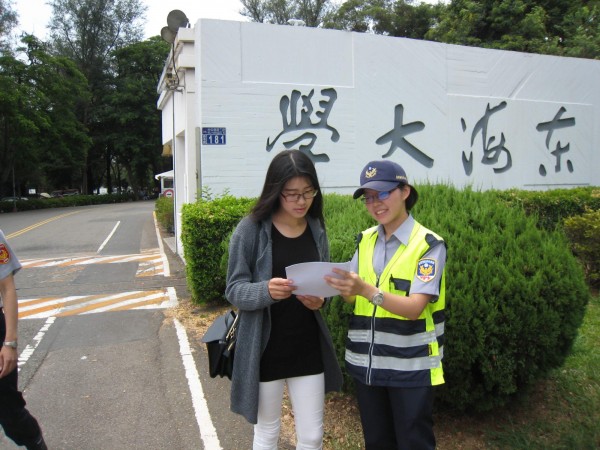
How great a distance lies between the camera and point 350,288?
2.16 m

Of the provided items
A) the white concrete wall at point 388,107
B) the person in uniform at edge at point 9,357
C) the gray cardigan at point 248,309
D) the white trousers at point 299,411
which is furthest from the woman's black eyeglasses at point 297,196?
the white concrete wall at point 388,107

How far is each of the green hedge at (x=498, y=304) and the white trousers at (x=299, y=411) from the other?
0.97 m

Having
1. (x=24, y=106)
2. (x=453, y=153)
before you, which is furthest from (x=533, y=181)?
(x=24, y=106)

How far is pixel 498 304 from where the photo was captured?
312 cm

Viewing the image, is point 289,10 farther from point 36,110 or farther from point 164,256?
point 164,256

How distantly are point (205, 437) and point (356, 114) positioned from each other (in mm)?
7475

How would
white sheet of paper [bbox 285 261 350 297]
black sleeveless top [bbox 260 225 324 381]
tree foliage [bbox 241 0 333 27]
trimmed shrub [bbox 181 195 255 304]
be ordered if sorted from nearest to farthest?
white sheet of paper [bbox 285 261 350 297], black sleeveless top [bbox 260 225 324 381], trimmed shrub [bbox 181 195 255 304], tree foliage [bbox 241 0 333 27]

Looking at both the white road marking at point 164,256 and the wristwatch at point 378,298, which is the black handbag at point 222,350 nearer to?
the wristwatch at point 378,298

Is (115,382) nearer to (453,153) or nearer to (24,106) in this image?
(453,153)

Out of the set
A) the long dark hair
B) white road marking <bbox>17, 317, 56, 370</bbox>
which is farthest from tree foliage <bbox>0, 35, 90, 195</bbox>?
the long dark hair

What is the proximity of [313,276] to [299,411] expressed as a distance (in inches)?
31.3

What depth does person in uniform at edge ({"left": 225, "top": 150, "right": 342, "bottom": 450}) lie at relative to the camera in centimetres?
242

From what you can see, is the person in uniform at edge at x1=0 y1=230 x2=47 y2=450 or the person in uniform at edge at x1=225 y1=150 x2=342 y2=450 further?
the person in uniform at edge at x1=0 y1=230 x2=47 y2=450

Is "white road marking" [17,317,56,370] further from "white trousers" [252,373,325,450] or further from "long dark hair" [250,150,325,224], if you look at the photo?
"long dark hair" [250,150,325,224]
